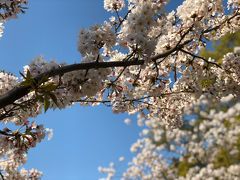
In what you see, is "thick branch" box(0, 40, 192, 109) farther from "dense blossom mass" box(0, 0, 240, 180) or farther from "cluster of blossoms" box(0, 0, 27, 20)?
"cluster of blossoms" box(0, 0, 27, 20)

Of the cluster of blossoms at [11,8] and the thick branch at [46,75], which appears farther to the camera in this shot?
the cluster of blossoms at [11,8]

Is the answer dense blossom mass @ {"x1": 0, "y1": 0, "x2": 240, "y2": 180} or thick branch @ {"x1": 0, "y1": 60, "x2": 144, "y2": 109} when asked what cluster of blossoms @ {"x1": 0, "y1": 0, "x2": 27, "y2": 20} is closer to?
dense blossom mass @ {"x1": 0, "y1": 0, "x2": 240, "y2": 180}

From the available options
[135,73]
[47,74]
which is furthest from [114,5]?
[47,74]

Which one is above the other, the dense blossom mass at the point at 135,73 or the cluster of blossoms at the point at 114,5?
the cluster of blossoms at the point at 114,5

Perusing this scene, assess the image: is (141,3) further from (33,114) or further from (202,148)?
(202,148)

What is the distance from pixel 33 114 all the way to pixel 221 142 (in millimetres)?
15580

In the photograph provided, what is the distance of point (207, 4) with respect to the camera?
5.55m

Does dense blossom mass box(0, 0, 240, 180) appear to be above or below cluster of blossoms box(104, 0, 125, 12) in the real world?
below

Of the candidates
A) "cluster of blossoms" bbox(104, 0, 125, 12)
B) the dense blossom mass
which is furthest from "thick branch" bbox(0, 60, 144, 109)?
"cluster of blossoms" bbox(104, 0, 125, 12)

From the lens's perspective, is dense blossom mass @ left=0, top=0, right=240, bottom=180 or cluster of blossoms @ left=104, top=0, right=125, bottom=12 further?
cluster of blossoms @ left=104, top=0, right=125, bottom=12

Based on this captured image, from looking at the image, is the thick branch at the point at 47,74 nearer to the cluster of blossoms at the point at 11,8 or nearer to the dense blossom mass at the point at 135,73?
the dense blossom mass at the point at 135,73

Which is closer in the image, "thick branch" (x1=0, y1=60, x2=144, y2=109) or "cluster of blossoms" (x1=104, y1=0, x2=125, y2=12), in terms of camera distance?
"thick branch" (x1=0, y1=60, x2=144, y2=109)

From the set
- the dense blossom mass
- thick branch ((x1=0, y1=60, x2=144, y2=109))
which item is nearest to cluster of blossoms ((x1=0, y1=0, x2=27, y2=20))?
the dense blossom mass

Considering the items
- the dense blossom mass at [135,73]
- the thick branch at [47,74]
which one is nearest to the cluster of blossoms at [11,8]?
the dense blossom mass at [135,73]
